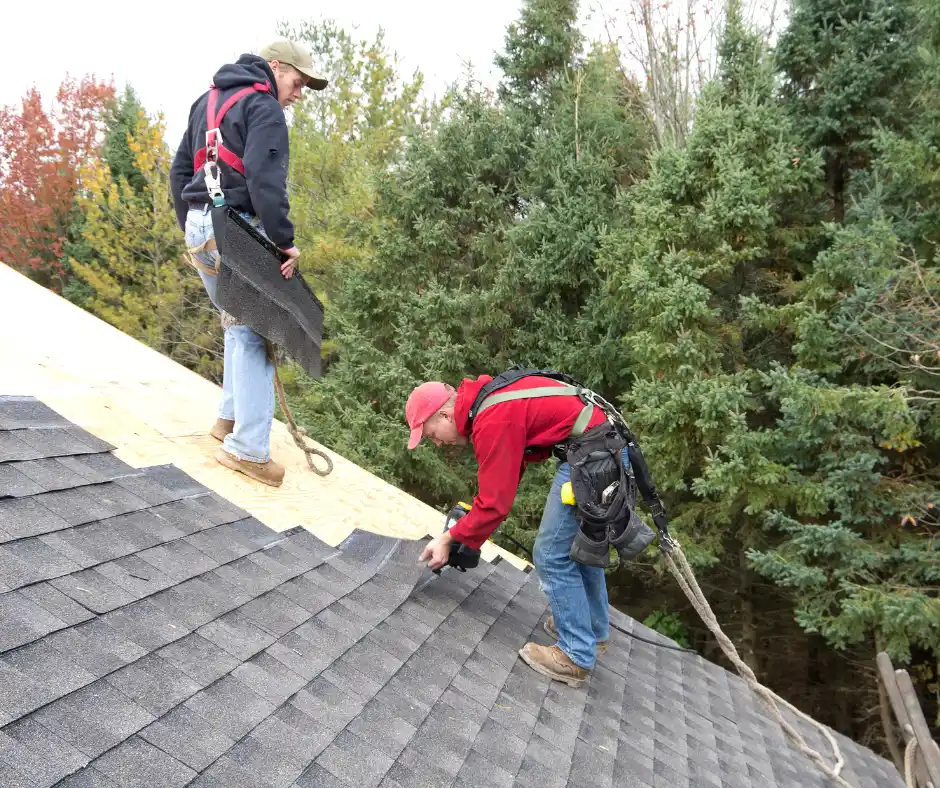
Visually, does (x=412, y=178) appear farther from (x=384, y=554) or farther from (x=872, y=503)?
(x=384, y=554)

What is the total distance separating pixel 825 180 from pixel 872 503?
4.64m

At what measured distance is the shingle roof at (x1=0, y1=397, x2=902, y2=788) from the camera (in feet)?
5.09

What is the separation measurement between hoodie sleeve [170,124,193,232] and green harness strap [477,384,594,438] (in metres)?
1.95

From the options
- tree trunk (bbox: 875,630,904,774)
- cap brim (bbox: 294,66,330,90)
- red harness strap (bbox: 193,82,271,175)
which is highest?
cap brim (bbox: 294,66,330,90)

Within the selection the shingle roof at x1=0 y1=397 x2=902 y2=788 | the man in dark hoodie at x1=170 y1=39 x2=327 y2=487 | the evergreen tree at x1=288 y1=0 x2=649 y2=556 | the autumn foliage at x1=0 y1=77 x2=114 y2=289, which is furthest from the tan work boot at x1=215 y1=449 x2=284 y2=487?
the autumn foliage at x1=0 y1=77 x2=114 y2=289

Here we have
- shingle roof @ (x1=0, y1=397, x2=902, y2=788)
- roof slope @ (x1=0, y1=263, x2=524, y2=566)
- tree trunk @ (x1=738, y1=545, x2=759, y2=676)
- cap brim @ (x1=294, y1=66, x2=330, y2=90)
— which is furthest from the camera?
tree trunk @ (x1=738, y1=545, x2=759, y2=676)

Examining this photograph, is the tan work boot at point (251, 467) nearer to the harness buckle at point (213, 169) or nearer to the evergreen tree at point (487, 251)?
the harness buckle at point (213, 169)

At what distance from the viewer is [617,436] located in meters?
2.90

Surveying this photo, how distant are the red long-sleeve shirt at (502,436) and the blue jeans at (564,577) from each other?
21 cm

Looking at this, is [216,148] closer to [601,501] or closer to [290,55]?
[290,55]

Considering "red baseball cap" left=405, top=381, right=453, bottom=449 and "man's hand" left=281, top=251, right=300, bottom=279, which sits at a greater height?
"man's hand" left=281, top=251, right=300, bottom=279

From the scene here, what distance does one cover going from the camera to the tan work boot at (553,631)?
3467mm

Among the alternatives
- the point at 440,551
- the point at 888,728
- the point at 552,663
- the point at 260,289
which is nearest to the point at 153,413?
the point at 260,289

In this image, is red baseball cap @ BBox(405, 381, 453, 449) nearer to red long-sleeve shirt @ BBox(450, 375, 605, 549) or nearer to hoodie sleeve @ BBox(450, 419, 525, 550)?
red long-sleeve shirt @ BBox(450, 375, 605, 549)
